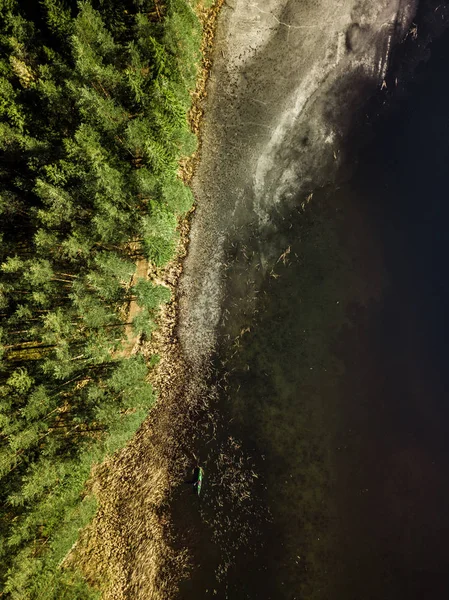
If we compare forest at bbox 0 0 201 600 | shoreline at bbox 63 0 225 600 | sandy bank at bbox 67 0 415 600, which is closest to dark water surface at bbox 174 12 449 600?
sandy bank at bbox 67 0 415 600

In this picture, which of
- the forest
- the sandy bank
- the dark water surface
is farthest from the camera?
the sandy bank

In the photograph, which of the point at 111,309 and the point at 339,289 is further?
the point at 339,289

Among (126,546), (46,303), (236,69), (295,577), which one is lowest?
(295,577)

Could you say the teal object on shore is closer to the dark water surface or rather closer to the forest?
the dark water surface

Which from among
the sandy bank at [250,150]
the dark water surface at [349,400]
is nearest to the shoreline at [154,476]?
the sandy bank at [250,150]

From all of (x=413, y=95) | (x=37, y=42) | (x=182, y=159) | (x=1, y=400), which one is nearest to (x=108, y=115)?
(x=37, y=42)

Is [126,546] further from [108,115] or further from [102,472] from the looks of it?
[108,115]

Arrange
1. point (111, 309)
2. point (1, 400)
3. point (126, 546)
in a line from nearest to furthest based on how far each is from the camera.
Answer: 1. point (1, 400)
2. point (111, 309)
3. point (126, 546)
